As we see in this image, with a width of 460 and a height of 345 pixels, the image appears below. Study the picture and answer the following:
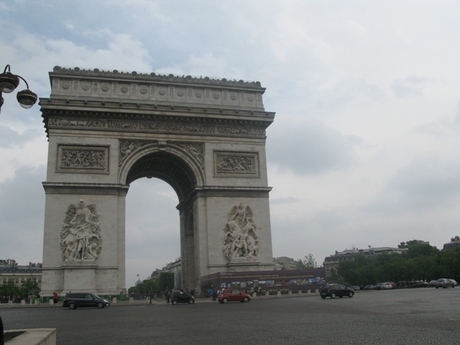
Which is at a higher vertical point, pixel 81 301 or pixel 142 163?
pixel 142 163

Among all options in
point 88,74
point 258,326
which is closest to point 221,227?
point 88,74

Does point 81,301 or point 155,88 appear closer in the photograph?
point 81,301

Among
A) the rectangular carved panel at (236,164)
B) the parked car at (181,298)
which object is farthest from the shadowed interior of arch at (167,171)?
the parked car at (181,298)

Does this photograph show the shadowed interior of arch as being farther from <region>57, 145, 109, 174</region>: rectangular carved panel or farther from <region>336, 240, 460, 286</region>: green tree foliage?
<region>336, 240, 460, 286</region>: green tree foliage

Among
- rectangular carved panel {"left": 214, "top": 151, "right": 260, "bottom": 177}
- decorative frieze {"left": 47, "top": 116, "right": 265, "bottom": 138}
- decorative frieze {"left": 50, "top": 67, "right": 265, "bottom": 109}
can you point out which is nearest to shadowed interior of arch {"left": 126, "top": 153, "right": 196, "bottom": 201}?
decorative frieze {"left": 47, "top": 116, "right": 265, "bottom": 138}

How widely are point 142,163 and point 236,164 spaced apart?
7372mm

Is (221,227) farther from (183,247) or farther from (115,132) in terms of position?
(115,132)

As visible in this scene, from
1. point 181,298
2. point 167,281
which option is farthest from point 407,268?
point 167,281

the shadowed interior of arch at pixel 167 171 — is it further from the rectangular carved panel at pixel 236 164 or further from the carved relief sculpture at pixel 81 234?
the carved relief sculpture at pixel 81 234

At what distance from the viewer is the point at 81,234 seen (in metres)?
32.4

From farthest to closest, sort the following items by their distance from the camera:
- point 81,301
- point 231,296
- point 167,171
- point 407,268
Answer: point 407,268, point 167,171, point 231,296, point 81,301

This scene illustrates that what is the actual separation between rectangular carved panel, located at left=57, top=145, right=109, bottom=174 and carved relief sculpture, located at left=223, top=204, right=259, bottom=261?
9.64 m

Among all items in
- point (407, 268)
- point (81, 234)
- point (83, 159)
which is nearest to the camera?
point (81, 234)

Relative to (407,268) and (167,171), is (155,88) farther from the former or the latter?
(407,268)
